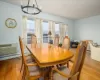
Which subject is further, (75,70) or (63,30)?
(63,30)

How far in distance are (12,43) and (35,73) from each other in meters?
2.89

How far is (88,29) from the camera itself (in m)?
6.29

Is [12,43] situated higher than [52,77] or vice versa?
[12,43]

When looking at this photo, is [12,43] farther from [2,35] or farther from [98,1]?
[98,1]

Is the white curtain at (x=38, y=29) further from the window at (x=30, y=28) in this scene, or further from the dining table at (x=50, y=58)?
the dining table at (x=50, y=58)

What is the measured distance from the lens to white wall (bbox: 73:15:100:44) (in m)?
5.74

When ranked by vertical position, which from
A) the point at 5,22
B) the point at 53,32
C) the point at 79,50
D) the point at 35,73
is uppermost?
the point at 5,22

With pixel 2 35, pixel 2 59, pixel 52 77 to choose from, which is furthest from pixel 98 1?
pixel 2 59

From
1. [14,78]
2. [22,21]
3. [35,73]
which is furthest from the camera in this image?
[22,21]

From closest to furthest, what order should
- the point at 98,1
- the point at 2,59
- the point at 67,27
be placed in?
the point at 98,1 → the point at 2,59 → the point at 67,27

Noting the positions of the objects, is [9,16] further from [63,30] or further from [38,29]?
[63,30]

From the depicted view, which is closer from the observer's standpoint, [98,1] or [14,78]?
[14,78]

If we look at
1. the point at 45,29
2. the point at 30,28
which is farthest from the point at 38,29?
the point at 45,29

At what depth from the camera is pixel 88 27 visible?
6285mm
